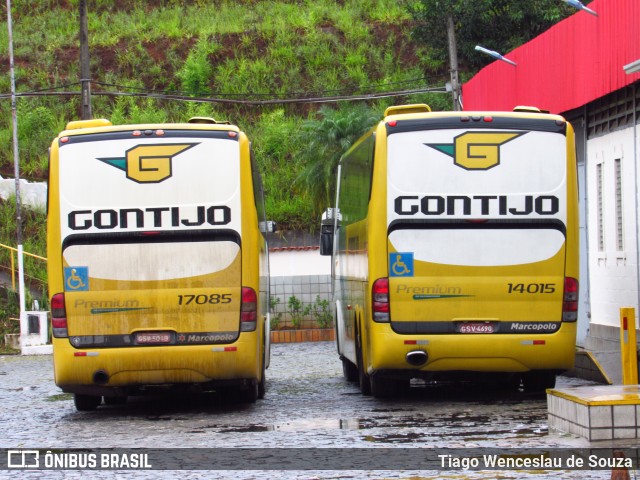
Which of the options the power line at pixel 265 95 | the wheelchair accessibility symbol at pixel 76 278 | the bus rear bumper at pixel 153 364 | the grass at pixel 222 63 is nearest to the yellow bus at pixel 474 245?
the bus rear bumper at pixel 153 364

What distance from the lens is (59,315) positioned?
45.6ft

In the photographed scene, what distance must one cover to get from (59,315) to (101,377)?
31.4 inches

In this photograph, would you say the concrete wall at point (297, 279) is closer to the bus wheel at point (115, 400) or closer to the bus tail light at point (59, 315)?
the bus wheel at point (115, 400)

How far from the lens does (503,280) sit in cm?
1380

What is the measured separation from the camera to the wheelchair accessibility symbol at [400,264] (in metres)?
13.8

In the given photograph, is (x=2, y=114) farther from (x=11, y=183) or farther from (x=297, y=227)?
(x=297, y=227)

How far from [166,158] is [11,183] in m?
26.1

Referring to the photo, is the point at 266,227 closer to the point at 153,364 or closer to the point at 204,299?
the point at 204,299

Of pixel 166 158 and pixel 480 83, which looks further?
pixel 480 83

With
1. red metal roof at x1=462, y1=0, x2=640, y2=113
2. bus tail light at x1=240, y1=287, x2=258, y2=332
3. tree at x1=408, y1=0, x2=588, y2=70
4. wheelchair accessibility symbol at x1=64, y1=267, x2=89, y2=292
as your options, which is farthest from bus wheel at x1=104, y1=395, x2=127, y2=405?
tree at x1=408, y1=0, x2=588, y2=70

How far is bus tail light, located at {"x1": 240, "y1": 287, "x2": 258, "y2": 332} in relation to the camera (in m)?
13.9

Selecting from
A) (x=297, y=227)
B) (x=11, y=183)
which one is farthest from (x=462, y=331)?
(x=11, y=183)

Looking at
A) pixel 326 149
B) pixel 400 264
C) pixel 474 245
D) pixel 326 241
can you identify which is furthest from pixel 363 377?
pixel 326 149

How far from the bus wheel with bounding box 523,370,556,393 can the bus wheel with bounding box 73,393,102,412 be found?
500 cm
